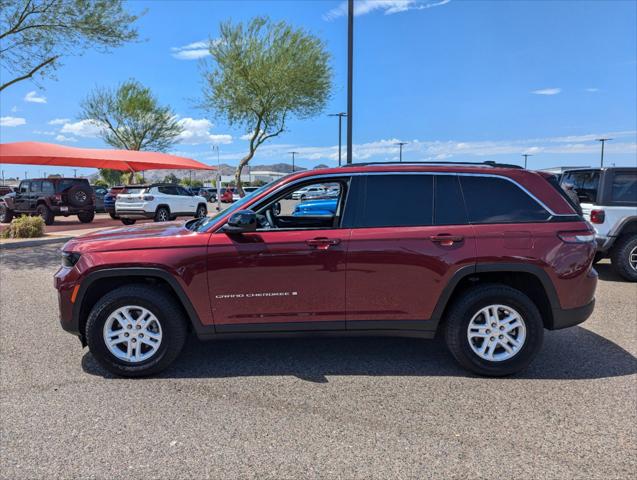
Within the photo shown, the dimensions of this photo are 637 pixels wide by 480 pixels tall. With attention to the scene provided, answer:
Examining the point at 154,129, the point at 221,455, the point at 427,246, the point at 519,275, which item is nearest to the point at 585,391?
the point at 519,275

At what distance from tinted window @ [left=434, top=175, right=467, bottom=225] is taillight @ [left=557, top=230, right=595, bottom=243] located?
82 cm

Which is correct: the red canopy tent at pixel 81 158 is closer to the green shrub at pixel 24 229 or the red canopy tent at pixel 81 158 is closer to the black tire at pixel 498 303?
the green shrub at pixel 24 229

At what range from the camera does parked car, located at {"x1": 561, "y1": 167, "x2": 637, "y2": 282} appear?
7.42 meters

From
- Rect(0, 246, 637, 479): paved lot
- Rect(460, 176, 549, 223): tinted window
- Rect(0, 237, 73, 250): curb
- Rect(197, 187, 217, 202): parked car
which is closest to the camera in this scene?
Rect(0, 246, 637, 479): paved lot

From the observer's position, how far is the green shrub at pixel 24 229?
1252 cm

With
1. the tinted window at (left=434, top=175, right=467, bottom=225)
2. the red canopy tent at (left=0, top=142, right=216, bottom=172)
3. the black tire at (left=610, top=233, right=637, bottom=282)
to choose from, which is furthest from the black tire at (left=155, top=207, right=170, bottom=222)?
the tinted window at (left=434, top=175, right=467, bottom=225)

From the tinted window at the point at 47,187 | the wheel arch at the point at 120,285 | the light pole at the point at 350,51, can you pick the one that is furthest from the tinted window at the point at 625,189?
the tinted window at the point at 47,187

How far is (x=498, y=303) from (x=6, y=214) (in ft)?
67.0

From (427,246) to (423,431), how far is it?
1.44 meters

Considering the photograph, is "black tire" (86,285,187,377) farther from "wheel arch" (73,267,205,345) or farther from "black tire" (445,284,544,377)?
"black tire" (445,284,544,377)

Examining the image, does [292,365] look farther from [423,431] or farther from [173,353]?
[423,431]

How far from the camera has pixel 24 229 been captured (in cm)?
1252

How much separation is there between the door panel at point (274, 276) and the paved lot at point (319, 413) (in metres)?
0.54

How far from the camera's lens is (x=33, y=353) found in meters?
4.34
